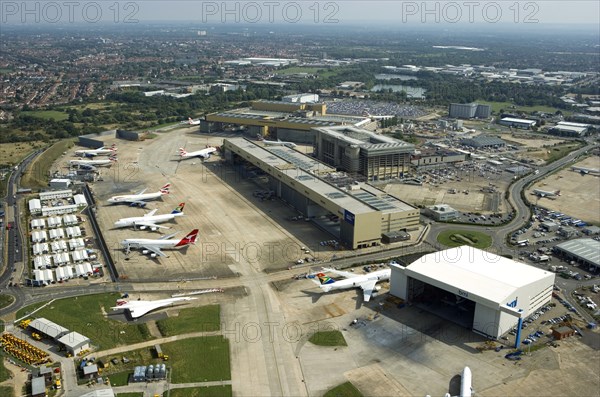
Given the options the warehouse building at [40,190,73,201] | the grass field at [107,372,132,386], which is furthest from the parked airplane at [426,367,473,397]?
the warehouse building at [40,190,73,201]

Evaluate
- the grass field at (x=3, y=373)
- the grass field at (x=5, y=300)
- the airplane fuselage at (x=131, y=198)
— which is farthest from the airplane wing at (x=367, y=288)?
the airplane fuselage at (x=131, y=198)

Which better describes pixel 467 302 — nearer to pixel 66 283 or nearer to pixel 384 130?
pixel 66 283

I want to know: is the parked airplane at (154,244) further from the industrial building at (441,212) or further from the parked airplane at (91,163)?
the parked airplane at (91,163)

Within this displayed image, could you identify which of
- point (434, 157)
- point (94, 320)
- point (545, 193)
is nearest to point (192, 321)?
point (94, 320)

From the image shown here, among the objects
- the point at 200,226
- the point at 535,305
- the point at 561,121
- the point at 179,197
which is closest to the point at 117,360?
the point at 200,226

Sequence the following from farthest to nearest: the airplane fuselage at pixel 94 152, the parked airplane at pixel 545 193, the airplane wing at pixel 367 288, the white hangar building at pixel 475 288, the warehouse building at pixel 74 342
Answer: the airplane fuselage at pixel 94 152 → the parked airplane at pixel 545 193 → the airplane wing at pixel 367 288 → the white hangar building at pixel 475 288 → the warehouse building at pixel 74 342

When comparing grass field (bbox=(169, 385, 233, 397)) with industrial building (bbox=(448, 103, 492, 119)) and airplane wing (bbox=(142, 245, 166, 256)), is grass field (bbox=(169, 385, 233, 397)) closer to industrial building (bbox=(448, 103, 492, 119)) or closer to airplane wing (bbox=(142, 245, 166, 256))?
airplane wing (bbox=(142, 245, 166, 256))
